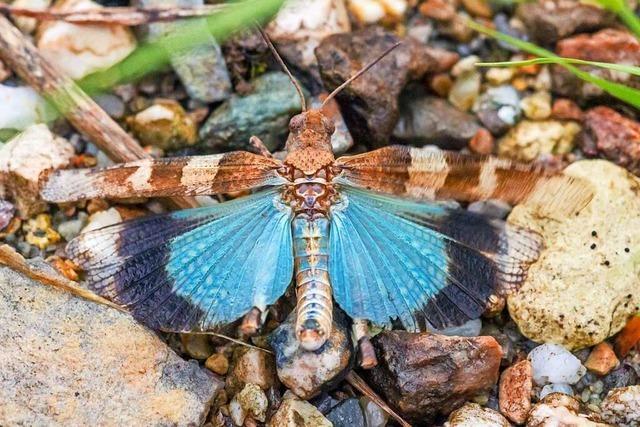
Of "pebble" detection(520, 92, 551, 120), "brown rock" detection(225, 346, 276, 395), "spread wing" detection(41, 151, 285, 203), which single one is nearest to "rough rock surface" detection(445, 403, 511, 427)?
"brown rock" detection(225, 346, 276, 395)

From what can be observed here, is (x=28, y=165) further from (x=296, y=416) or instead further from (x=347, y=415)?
(x=347, y=415)

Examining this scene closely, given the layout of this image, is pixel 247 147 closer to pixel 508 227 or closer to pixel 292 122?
pixel 292 122

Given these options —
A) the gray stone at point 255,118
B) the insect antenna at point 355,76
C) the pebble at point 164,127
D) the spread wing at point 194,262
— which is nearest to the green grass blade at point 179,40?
the pebble at point 164,127

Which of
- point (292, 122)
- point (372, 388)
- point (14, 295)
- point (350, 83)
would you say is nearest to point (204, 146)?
point (292, 122)

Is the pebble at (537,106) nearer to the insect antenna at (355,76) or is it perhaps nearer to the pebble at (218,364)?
the insect antenna at (355,76)

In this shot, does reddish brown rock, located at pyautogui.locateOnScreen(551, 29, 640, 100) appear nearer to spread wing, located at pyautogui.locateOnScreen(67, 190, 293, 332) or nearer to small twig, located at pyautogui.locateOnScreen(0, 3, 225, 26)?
spread wing, located at pyautogui.locateOnScreen(67, 190, 293, 332)

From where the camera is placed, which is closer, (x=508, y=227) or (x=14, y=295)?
(x=14, y=295)
